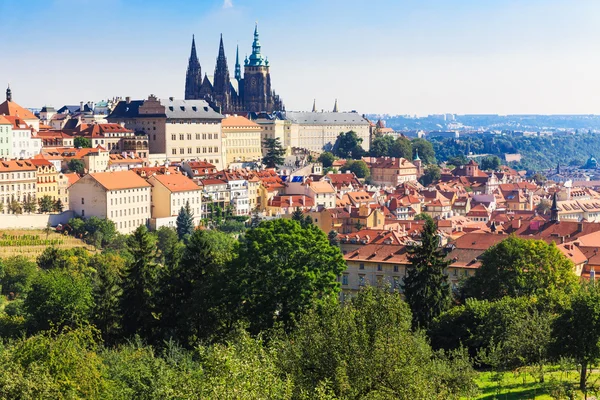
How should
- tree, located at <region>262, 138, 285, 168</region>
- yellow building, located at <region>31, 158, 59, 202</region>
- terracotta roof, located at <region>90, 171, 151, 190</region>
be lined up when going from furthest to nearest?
tree, located at <region>262, 138, 285, 168</region>, yellow building, located at <region>31, 158, 59, 202</region>, terracotta roof, located at <region>90, 171, 151, 190</region>

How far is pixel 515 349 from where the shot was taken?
31.0 metres

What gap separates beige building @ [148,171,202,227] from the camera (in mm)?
82562

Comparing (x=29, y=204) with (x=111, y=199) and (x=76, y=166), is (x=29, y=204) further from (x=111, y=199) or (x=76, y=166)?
(x=76, y=166)

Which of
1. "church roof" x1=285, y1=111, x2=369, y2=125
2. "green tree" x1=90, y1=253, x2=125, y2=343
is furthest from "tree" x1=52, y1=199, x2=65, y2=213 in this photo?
"church roof" x1=285, y1=111, x2=369, y2=125

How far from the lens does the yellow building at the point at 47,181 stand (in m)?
79.6

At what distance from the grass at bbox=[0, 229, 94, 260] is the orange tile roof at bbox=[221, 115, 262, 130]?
47873 millimetres

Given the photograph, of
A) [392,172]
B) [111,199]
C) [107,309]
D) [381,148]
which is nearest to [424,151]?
[381,148]

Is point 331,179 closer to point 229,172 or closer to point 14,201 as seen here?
point 229,172

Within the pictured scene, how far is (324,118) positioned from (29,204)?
75.3m

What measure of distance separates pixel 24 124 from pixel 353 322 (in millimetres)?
73032

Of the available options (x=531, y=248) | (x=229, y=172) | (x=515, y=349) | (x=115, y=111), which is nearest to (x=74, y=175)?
(x=229, y=172)

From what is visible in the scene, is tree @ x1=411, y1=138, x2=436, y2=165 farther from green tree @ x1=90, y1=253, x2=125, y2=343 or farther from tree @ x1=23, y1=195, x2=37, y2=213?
green tree @ x1=90, y1=253, x2=125, y2=343

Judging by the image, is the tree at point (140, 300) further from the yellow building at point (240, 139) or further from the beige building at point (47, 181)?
the yellow building at point (240, 139)

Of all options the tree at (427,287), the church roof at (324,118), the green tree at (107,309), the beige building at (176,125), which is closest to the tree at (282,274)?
the tree at (427,287)
